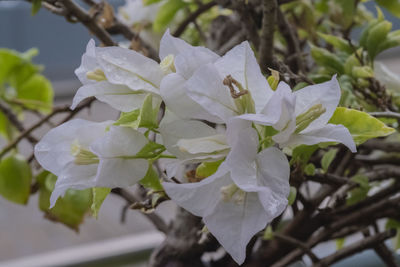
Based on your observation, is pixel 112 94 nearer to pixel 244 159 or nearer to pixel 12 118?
pixel 244 159

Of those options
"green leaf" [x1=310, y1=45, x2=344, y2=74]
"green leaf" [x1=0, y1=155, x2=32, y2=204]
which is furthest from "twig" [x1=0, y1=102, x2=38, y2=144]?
"green leaf" [x1=310, y1=45, x2=344, y2=74]

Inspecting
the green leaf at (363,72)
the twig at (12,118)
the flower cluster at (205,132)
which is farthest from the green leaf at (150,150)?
the twig at (12,118)

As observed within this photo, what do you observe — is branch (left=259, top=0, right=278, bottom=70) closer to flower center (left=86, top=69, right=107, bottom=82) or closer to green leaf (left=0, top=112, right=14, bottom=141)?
flower center (left=86, top=69, right=107, bottom=82)

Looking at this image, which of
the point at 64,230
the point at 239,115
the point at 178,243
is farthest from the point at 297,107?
the point at 64,230

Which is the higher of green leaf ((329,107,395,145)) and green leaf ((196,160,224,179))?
green leaf ((329,107,395,145))

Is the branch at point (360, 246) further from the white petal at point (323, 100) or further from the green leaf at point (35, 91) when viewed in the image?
the green leaf at point (35, 91)

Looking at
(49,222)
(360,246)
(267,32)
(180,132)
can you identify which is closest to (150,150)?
(180,132)

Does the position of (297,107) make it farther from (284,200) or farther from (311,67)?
(311,67)
